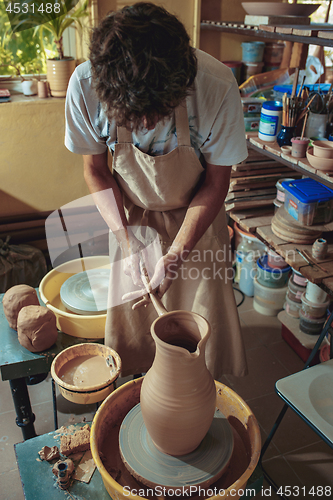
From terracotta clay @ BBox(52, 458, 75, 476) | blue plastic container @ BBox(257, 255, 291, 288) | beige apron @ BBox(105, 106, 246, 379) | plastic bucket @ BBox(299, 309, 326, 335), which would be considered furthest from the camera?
blue plastic container @ BBox(257, 255, 291, 288)

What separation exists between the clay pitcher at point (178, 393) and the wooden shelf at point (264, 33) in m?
1.42

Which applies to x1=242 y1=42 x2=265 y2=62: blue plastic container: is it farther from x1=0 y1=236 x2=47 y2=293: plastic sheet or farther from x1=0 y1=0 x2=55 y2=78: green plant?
x1=0 y1=236 x2=47 y2=293: plastic sheet

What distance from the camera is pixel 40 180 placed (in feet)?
10.7

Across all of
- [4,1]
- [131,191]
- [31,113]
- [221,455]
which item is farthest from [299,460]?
[4,1]

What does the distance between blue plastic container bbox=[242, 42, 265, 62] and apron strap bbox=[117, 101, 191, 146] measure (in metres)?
2.16

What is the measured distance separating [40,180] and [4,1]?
4.27 feet

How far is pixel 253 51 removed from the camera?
125 inches

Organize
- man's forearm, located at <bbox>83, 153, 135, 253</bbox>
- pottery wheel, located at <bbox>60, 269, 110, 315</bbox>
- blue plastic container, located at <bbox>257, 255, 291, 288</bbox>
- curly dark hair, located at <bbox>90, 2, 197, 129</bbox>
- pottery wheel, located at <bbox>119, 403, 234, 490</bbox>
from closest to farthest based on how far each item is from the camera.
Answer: curly dark hair, located at <bbox>90, 2, 197, 129</bbox>, pottery wheel, located at <bbox>119, 403, 234, 490</bbox>, man's forearm, located at <bbox>83, 153, 135, 253</bbox>, pottery wheel, located at <bbox>60, 269, 110, 315</bbox>, blue plastic container, located at <bbox>257, 255, 291, 288</bbox>

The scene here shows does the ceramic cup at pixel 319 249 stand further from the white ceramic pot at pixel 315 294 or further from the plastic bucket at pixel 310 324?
the plastic bucket at pixel 310 324

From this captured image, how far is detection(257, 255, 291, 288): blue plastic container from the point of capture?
2779 mm

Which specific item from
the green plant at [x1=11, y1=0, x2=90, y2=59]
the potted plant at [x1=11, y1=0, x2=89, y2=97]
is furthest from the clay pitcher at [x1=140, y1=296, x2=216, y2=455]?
the green plant at [x1=11, y1=0, x2=90, y2=59]

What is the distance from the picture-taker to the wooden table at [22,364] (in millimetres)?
1688

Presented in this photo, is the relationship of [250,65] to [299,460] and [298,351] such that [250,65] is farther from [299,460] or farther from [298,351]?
[299,460]

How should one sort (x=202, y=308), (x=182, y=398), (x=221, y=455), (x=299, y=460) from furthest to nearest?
1. (x=299, y=460)
2. (x=202, y=308)
3. (x=221, y=455)
4. (x=182, y=398)
